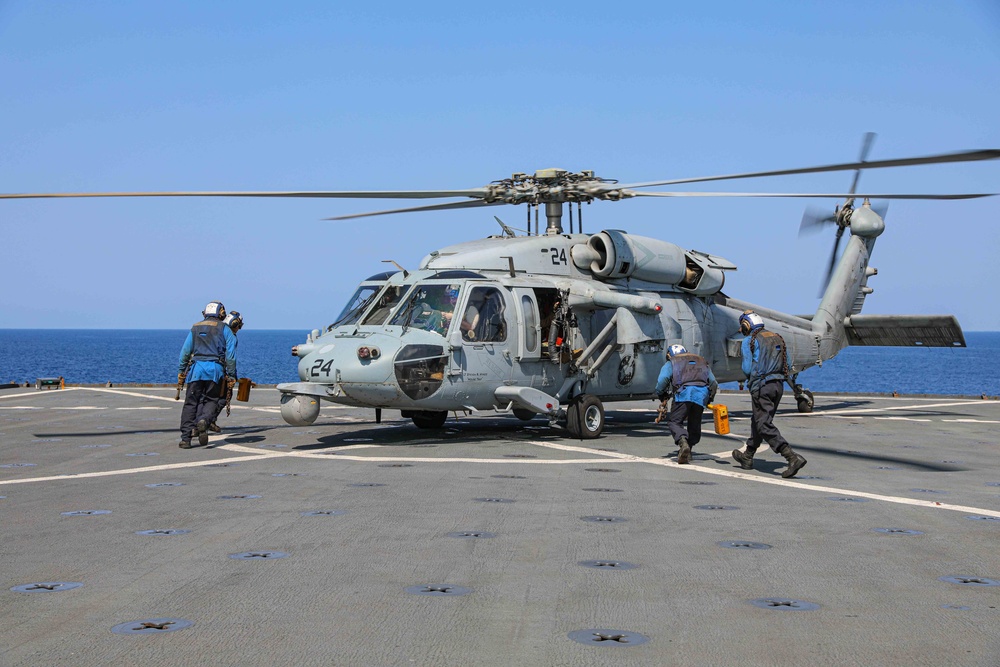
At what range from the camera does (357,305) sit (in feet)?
49.2

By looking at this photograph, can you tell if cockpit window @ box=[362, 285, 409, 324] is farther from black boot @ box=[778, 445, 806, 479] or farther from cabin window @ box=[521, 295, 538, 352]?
black boot @ box=[778, 445, 806, 479]

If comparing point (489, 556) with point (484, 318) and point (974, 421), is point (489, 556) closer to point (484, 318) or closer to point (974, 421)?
point (484, 318)

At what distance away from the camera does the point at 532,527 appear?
309 inches

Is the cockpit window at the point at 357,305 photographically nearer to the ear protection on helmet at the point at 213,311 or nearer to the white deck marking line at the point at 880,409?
the ear protection on helmet at the point at 213,311

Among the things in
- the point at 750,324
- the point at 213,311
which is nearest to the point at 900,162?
the point at 750,324

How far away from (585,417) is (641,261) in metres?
2.86

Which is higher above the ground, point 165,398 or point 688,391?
point 688,391

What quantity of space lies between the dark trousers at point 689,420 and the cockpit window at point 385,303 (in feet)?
14.7

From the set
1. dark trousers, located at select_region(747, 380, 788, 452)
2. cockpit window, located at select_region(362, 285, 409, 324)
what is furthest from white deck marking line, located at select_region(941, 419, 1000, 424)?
cockpit window, located at select_region(362, 285, 409, 324)

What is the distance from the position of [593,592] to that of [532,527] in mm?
2084

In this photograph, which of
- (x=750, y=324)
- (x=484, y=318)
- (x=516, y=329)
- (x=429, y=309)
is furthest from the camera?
(x=516, y=329)

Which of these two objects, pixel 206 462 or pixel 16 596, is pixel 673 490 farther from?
pixel 16 596

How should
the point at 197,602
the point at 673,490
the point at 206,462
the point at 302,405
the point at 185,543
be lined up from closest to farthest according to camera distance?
1. the point at 197,602
2. the point at 185,543
3. the point at 673,490
4. the point at 206,462
5. the point at 302,405

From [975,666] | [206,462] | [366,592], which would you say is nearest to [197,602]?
[366,592]
